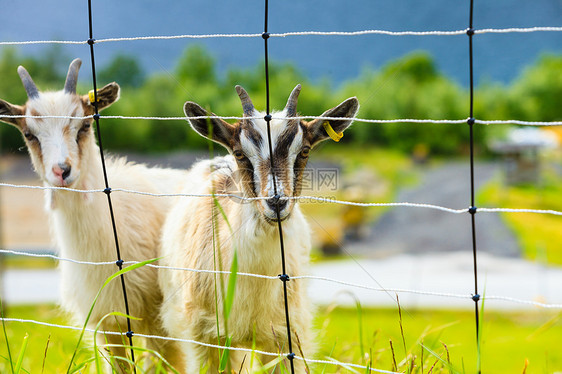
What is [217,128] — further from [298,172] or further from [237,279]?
[237,279]

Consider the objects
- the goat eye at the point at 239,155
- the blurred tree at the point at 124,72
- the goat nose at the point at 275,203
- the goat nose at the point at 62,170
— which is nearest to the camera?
the goat nose at the point at 275,203

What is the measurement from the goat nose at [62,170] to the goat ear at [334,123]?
1087 millimetres

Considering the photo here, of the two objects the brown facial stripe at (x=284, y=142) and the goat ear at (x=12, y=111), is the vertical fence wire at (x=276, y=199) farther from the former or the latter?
the goat ear at (x=12, y=111)

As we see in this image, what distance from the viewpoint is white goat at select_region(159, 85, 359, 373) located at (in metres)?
2.13

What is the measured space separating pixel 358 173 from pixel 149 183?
54.7 ft

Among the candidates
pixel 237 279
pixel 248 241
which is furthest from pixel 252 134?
pixel 237 279

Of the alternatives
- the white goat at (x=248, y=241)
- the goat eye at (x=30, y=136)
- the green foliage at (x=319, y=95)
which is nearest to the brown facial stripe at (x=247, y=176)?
the white goat at (x=248, y=241)

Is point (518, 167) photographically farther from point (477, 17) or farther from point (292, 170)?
point (292, 170)

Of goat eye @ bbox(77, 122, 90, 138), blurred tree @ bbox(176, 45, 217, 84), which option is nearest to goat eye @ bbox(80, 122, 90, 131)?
goat eye @ bbox(77, 122, 90, 138)

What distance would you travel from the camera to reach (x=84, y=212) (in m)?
2.69

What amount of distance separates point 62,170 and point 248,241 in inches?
35.7

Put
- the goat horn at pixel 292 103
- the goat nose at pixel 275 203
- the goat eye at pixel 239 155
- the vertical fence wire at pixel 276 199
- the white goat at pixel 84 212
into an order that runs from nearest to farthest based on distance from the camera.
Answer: the vertical fence wire at pixel 276 199 → the goat nose at pixel 275 203 → the goat horn at pixel 292 103 → the goat eye at pixel 239 155 → the white goat at pixel 84 212

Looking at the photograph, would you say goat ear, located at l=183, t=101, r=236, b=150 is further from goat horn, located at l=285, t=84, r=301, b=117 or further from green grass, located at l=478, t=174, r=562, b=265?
green grass, located at l=478, t=174, r=562, b=265

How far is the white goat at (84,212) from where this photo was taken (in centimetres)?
255
